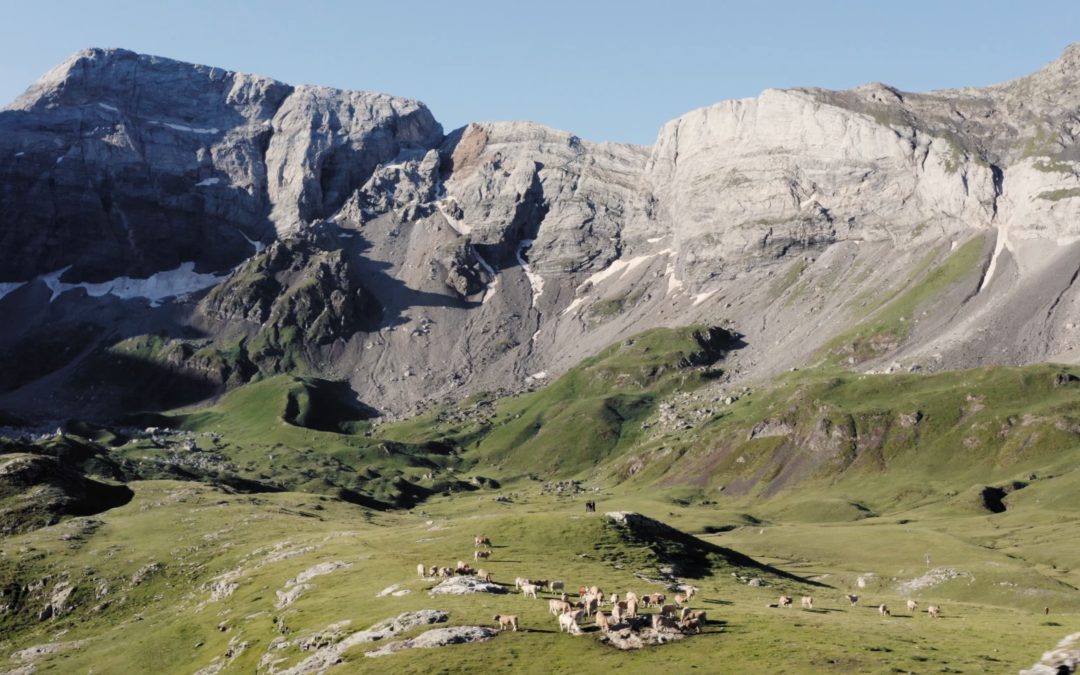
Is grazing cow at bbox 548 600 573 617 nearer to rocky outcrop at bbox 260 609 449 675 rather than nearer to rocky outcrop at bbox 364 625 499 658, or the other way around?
rocky outcrop at bbox 364 625 499 658

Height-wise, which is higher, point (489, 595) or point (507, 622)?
point (507, 622)

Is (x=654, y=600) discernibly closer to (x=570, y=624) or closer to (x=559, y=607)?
(x=559, y=607)

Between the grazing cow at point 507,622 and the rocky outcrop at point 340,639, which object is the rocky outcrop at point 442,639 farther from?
the rocky outcrop at point 340,639

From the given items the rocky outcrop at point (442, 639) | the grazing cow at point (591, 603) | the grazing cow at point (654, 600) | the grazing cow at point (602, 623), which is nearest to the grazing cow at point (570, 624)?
the grazing cow at point (602, 623)

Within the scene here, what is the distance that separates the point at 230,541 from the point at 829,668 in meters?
106

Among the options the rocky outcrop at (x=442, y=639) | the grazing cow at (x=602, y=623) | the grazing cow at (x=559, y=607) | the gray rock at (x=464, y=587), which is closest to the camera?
the grazing cow at (x=602, y=623)

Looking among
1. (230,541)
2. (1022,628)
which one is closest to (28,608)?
(230,541)

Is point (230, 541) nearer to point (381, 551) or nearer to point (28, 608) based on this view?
point (28, 608)

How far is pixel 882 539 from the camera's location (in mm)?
174500

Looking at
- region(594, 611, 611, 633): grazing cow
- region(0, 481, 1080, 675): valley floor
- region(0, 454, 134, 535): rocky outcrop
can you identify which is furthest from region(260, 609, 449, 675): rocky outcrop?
region(0, 454, 134, 535): rocky outcrop

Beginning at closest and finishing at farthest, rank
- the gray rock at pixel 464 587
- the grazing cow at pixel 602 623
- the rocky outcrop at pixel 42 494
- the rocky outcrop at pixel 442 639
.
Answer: the grazing cow at pixel 602 623 < the rocky outcrop at pixel 442 639 < the gray rock at pixel 464 587 < the rocky outcrop at pixel 42 494

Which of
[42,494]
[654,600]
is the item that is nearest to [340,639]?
[654,600]


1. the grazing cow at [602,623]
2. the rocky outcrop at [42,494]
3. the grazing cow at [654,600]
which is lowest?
the rocky outcrop at [42,494]

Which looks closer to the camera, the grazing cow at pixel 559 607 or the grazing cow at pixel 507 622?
the grazing cow at pixel 507 622
